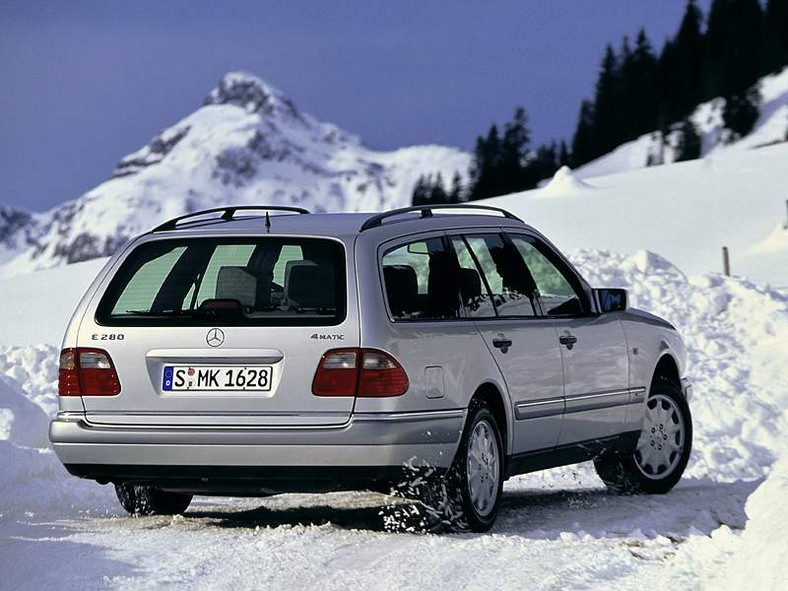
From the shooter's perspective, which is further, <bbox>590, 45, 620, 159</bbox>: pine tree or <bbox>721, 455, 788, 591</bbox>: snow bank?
<bbox>590, 45, 620, 159</bbox>: pine tree

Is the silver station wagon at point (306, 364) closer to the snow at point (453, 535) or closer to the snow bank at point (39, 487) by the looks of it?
the snow at point (453, 535)

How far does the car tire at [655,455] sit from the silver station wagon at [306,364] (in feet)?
5.03

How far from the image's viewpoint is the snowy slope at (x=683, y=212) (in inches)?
2008

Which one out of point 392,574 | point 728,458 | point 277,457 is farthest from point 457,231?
point 728,458

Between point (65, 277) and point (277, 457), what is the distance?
141 feet

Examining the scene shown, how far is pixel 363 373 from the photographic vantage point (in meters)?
7.27

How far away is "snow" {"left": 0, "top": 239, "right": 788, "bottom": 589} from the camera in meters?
6.37

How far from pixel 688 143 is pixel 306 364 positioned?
115 metres

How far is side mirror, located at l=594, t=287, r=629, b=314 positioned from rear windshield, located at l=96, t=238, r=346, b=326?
2324mm

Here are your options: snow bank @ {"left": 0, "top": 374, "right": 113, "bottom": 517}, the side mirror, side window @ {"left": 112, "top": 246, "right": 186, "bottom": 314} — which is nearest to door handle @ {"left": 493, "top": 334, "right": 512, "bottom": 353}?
the side mirror

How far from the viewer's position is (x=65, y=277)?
49.2 metres

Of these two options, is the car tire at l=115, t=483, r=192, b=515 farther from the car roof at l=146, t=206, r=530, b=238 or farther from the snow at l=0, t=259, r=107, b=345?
the snow at l=0, t=259, r=107, b=345

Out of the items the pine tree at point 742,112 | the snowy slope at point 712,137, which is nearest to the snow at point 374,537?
the snowy slope at point 712,137

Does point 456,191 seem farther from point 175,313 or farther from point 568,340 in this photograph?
point 175,313
